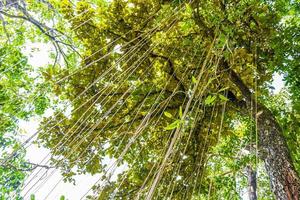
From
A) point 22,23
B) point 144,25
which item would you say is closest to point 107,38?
point 144,25

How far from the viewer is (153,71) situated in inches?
142

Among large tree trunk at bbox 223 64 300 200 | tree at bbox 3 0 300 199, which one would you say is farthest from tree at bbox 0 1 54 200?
large tree trunk at bbox 223 64 300 200

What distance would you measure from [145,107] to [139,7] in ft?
3.72

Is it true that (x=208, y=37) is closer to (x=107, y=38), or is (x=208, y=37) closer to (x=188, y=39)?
(x=188, y=39)

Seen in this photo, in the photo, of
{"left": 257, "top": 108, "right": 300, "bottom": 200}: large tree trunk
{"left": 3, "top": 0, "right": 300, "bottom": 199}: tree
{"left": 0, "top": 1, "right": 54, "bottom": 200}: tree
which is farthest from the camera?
{"left": 0, "top": 1, "right": 54, "bottom": 200}: tree

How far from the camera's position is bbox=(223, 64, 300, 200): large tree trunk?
2408mm

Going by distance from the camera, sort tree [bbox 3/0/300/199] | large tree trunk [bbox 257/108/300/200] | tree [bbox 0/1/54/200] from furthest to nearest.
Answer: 1. tree [bbox 0/1/54/200]
2. tree [bbox 3/0/300/199]
3. large tree trunk [bbox 257/108/300/200]

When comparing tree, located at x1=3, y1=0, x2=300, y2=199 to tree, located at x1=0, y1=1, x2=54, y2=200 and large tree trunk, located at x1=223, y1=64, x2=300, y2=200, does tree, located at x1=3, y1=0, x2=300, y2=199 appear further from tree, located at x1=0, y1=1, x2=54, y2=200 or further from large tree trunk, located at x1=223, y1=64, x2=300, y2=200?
tree, located at x1=0, y1=1, x2=54, y2=200

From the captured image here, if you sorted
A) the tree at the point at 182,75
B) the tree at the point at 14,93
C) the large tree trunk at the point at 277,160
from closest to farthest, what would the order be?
the large tree trunk at the point at 277,160 < the tree at the point at 182,75 < the tree at the point at 14,93

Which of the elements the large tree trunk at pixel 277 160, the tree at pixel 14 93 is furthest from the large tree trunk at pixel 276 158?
the tree at pixel 14 93

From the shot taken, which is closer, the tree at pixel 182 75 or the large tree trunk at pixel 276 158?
the large tree trunk at pixel 276 158

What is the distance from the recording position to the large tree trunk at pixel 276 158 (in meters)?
2.41

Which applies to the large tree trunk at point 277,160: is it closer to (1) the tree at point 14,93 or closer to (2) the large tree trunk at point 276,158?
(2) the large tree trunk at point 276,158

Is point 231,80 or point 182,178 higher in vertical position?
point 231,80
